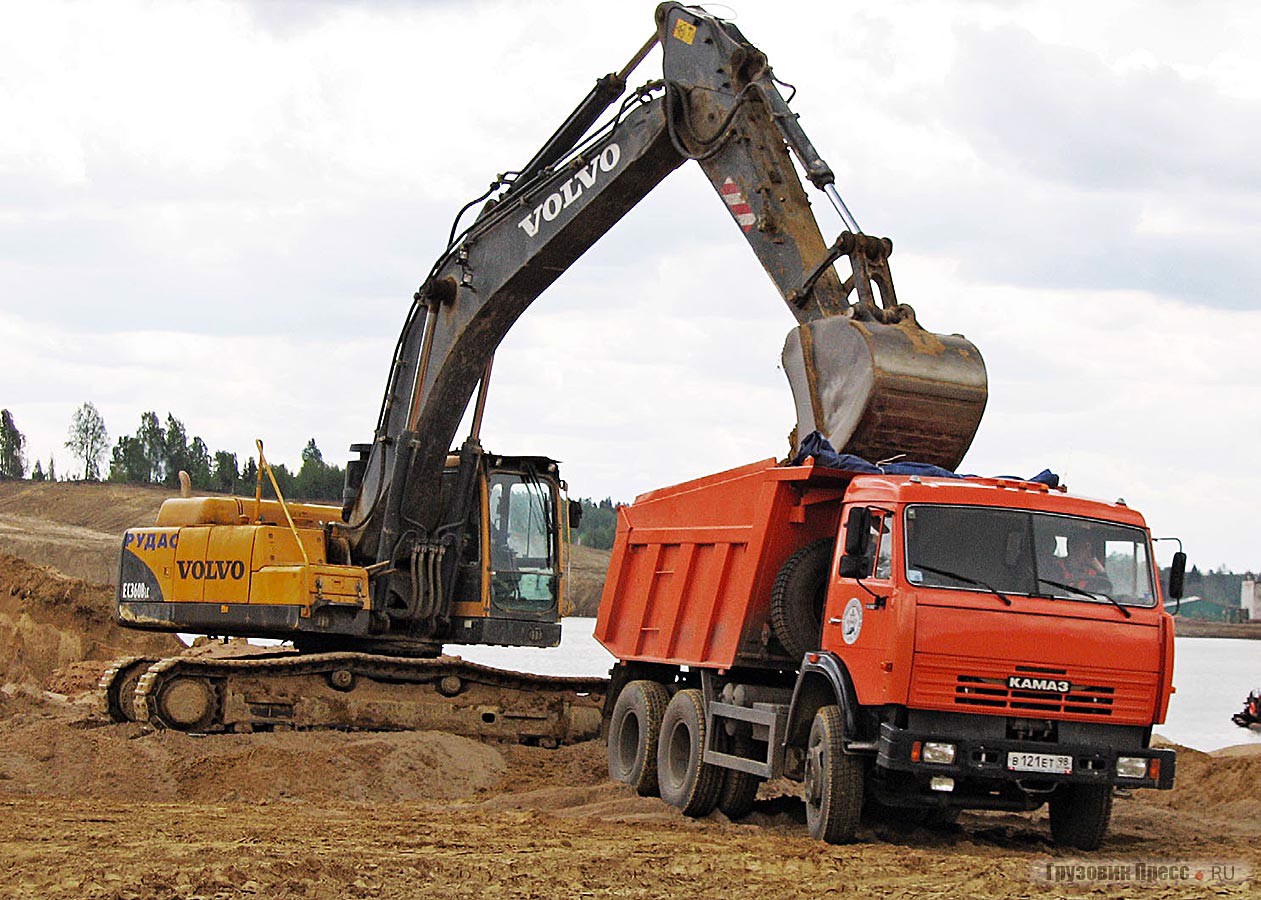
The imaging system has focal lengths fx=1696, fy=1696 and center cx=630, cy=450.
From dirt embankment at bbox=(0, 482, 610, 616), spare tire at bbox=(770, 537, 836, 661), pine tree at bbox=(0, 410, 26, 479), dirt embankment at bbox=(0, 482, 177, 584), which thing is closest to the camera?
spare tire at bbox=(770, 537, 836, 661)

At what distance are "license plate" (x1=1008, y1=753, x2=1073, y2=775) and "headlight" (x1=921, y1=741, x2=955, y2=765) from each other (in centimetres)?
41

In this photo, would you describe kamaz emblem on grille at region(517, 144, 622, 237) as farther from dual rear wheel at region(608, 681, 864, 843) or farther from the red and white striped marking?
dual rear wheel at region(608, 681, 864, 843)

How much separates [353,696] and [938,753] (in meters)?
8.81

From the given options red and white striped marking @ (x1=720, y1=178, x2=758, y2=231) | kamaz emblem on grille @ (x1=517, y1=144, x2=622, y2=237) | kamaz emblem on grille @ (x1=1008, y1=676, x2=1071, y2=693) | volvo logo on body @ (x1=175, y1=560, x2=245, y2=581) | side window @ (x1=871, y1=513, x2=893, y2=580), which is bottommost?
kamaz emblem on grille @ (x1=1008, y1=676, x2=1071, y2=693)

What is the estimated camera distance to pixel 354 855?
401 inches

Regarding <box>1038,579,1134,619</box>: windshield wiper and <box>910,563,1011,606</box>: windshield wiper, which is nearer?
<box>910,563,1011,606</box>: windshield wiper

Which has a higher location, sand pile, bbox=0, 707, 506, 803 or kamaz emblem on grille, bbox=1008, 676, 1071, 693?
kamaz emblem on grille, bbox=1008, 676, 1071, 693

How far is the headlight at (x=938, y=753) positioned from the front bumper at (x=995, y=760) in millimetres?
24

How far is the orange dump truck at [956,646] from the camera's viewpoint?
37.2 feet

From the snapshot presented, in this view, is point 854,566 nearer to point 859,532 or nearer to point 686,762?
point 859,532

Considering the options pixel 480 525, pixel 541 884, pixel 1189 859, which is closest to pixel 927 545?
pixel 1189 859

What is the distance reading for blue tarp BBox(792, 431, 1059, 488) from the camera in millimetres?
12328

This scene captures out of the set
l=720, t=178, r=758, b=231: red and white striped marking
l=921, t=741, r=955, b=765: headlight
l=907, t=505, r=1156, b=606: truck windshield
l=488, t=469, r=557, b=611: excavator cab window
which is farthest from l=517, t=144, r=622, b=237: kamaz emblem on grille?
l=921, t=741, r=955, b=765: headlight

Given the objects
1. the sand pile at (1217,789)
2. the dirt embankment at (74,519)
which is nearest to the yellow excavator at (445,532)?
the sand pile at (1217,789)
